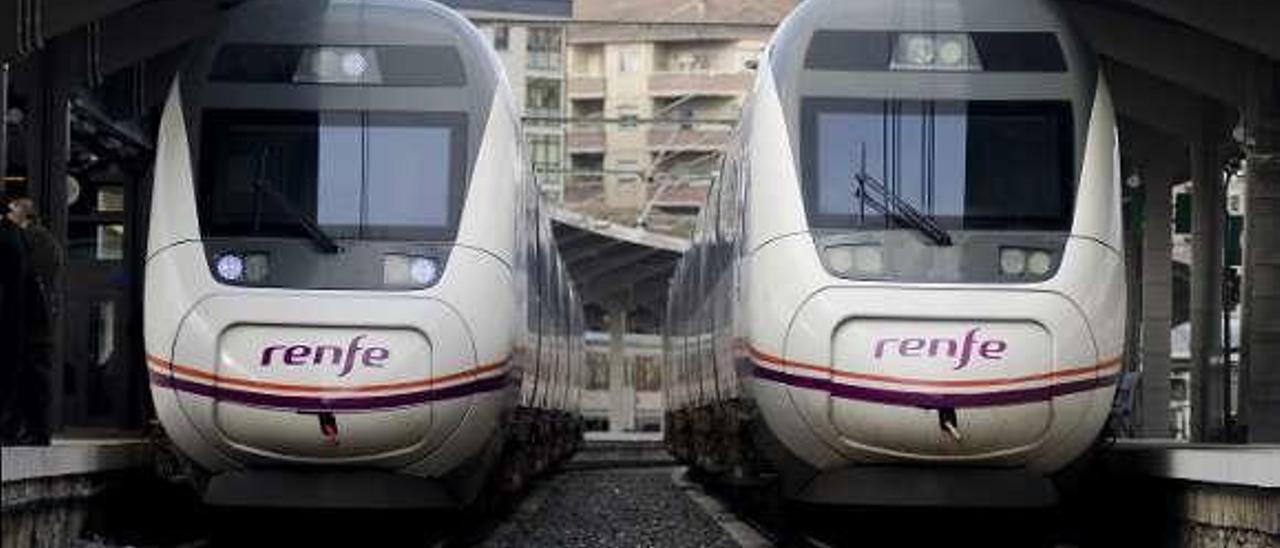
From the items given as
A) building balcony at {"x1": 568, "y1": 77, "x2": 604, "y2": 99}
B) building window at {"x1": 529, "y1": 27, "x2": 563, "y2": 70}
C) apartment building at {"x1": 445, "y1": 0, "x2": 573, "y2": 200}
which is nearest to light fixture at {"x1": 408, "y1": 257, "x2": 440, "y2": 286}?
apartment building at {"x1": 445, "y1": 0, "x2": 573, "y2": 200}

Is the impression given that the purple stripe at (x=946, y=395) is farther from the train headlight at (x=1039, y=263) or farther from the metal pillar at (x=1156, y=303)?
the metal pillar at (x=1156, y=303)

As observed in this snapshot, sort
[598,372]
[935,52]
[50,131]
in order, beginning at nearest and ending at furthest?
→ [935,52] < [50,131] < [598,372]

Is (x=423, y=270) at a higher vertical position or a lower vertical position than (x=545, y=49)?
lower

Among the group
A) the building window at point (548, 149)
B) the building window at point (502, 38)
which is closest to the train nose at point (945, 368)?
the building window at point (502, 38)

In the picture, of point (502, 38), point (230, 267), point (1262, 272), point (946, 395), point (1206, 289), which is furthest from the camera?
point (502, 38)

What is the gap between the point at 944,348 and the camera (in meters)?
10.9

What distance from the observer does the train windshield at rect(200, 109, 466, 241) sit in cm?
1190

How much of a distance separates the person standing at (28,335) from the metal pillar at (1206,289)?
13.0 m

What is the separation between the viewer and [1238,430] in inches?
816

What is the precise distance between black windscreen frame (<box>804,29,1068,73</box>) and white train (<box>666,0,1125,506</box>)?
0.04ft

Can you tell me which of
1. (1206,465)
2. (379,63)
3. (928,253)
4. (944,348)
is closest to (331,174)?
(379,63)

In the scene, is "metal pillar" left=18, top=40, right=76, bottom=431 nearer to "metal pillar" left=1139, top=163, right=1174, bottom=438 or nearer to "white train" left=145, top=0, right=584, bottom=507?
"white train" left=145, top=0, right=584, bottom=507

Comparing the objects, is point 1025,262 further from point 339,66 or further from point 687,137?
point 687,137

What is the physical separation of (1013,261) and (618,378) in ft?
115
